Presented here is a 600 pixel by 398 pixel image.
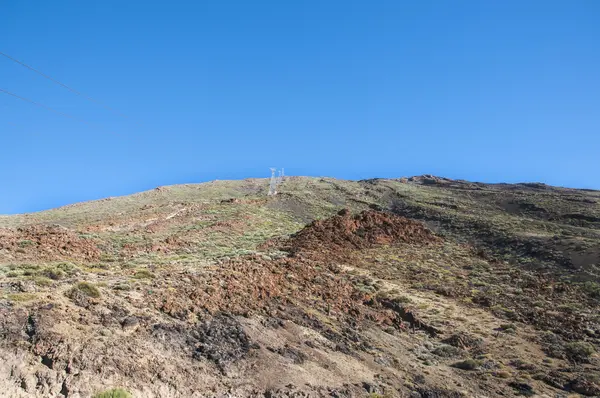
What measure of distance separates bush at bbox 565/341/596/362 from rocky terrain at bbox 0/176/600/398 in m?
0.07

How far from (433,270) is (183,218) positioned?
2216 cm

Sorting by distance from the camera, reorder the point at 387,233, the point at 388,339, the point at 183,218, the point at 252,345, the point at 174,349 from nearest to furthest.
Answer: the point at 174,349
the point at 252,345
the point at 388,339
the point at 387,233
the point at 183,218

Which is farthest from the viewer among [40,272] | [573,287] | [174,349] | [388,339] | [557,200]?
[557,200]

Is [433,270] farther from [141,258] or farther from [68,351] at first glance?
[68,351]

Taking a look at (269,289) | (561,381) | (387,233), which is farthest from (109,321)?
(387,233)

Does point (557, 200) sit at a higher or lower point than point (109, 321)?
higher

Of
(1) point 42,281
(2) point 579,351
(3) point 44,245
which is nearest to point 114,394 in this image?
(1) point 42,281

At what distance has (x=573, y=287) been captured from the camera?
26.2 meters

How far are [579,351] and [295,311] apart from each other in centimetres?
1116

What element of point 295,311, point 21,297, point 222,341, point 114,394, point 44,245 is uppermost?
point 44,245

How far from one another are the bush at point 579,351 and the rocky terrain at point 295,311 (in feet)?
0.25

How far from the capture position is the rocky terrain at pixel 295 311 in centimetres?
1070

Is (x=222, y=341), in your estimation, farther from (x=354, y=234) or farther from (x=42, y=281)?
(x=354, y=234)

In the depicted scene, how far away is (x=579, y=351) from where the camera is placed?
1773 centimetres
